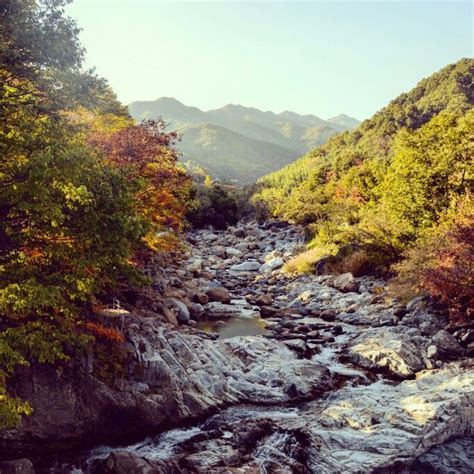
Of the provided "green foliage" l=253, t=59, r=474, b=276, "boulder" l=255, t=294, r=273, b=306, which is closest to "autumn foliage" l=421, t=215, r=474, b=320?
"green foliage" l=253, t=59, r=474, b=276

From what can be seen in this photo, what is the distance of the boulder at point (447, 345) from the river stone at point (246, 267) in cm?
2075

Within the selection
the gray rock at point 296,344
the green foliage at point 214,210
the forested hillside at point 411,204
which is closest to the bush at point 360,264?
the forested hillside at point 411,204

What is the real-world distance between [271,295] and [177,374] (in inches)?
548

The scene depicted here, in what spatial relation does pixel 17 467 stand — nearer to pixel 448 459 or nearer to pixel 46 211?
pixel 46 211

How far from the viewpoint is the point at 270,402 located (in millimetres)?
12172

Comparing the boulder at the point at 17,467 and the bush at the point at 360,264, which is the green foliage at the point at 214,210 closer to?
the bush at the point at 360,264

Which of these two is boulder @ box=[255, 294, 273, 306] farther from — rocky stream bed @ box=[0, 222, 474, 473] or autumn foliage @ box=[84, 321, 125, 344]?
autumn foliage @ box=[84, 321, 125, 344]

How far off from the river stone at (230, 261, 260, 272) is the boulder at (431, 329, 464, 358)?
20753 mm

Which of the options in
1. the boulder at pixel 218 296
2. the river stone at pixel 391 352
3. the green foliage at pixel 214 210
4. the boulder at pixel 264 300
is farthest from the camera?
the green foliage at pixel 214 210

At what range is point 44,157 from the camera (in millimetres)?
7324

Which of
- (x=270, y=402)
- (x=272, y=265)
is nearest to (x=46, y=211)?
(x=270, y=402)

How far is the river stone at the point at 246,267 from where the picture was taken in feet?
115

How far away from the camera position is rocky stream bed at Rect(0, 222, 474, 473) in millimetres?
9234

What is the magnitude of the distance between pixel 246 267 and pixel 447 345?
21669 millimetres
